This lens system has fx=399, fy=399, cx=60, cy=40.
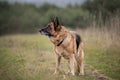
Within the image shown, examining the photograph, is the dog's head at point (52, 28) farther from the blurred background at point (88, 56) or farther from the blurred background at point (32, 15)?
the blurred background at point (32, 15)

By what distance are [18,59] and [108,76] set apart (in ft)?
13.2

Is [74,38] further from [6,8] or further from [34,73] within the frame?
[6,8]

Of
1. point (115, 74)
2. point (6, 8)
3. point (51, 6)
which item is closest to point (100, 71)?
point (115, 74)

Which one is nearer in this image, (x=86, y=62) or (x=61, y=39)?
(x=61, y=39)

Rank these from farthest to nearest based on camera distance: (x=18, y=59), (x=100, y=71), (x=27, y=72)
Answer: (x=18, y=59) → (x=100, y=71) → (x=27, y=72)

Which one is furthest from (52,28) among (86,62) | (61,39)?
(86,62)

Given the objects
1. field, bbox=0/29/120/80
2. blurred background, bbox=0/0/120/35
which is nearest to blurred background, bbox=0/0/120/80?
field, bbox=0/29/120/80

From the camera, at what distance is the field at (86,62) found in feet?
Result: 37.2

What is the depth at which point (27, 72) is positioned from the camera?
450 inches

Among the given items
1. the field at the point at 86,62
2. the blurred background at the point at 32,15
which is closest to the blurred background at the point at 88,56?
the field at the point at 86,62

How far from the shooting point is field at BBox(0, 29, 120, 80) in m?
11.3

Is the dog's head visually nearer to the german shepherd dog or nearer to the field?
the german shepherd dog

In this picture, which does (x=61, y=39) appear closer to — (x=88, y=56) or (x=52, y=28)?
(x=52, y=28)

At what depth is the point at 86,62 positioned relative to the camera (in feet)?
49.2
